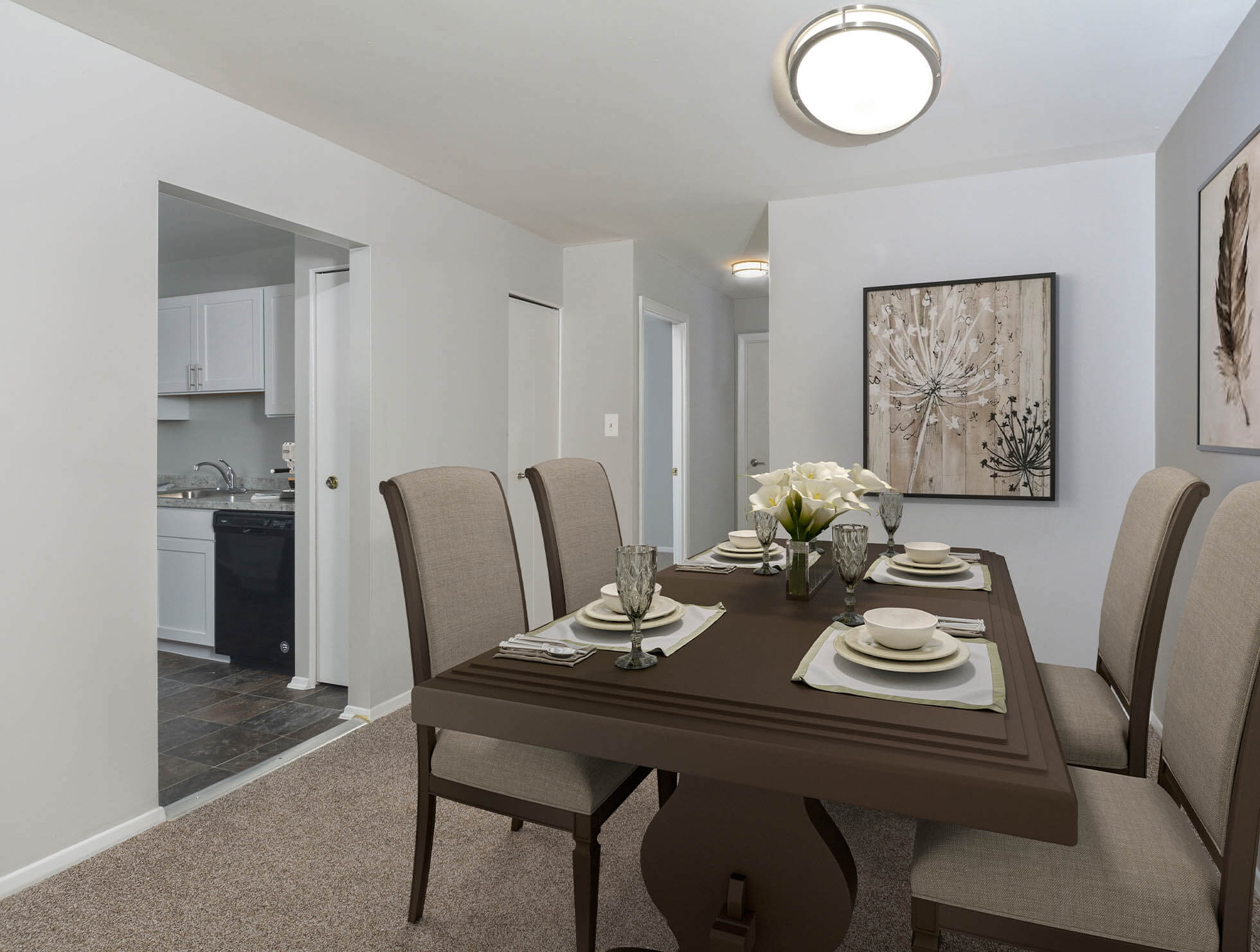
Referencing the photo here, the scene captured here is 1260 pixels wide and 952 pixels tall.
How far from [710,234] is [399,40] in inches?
99.2

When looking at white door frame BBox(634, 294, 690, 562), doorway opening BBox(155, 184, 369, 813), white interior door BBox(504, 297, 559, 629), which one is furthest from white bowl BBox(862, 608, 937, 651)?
white door frame BBox(634, 294, 690, 562)

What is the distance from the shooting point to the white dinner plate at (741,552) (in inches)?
93.2

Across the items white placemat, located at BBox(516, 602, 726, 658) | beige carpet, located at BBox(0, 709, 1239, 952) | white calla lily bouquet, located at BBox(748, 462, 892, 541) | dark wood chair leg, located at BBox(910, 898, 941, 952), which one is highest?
white calla lily bouquet, located at BBox(748, 462, 892, 541)

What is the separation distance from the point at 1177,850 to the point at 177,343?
17.6ft

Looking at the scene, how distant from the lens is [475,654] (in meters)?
1.86

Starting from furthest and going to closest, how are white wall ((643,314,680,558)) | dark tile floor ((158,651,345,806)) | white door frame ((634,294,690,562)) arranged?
white wall ((643,314,680,558))
white door frame ((634,294,690,562))
dark tile floor ((158,651,345,806))

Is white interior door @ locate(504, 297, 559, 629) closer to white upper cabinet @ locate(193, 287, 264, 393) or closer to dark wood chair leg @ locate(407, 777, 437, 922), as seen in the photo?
white upper cabinet @ locate(193, 287, 264, 393)

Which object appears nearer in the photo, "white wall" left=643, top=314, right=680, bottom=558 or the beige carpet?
the beige carpet

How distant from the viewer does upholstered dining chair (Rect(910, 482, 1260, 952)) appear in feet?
3.35

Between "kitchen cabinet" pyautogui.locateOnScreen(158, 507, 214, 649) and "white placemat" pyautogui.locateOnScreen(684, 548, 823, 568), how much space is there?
2.99 meters

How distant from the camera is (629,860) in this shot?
2062mm

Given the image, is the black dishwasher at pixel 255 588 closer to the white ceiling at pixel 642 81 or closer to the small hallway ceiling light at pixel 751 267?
the white ceiling at pixel 642 81

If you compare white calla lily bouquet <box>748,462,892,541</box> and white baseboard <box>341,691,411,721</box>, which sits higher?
white calla lily bouquet <box>748,462,892,541</box>

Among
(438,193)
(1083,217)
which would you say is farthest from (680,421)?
(1083,217)
